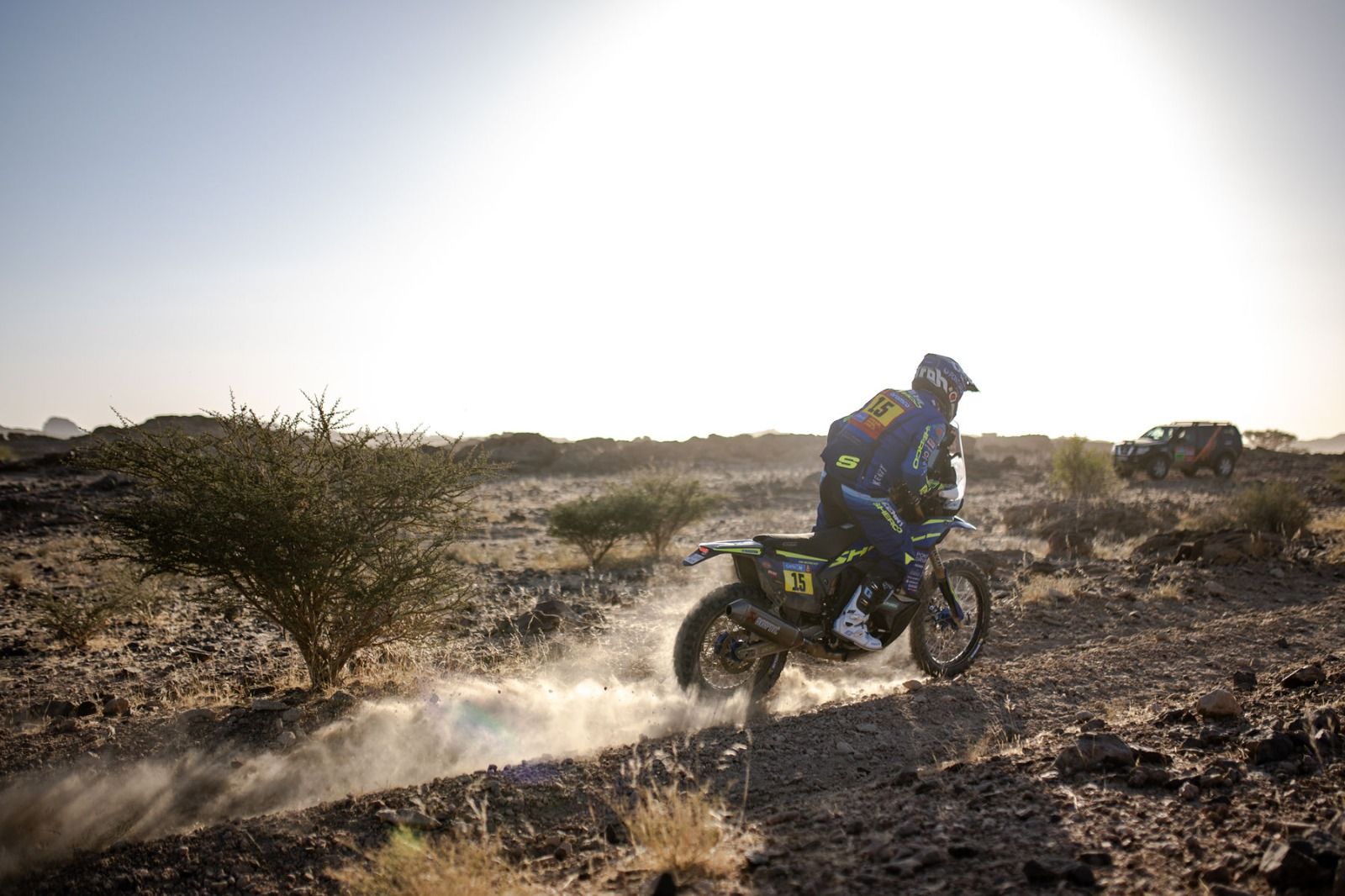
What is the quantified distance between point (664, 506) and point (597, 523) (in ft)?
5.61

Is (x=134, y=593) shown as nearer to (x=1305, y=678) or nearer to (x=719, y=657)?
(x=719, y=657)

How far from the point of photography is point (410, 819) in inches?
156

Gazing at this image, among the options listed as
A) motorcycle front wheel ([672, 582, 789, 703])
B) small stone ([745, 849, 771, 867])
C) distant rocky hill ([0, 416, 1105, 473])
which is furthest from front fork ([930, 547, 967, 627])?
distant rocky hill ([0, 416, 1105, 473])

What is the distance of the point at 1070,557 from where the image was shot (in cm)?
1313

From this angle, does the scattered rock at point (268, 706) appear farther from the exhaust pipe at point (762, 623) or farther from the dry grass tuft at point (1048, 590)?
the dry grass tuft at point (1048, 590)

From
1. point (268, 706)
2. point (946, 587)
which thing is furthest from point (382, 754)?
point (946, 587)

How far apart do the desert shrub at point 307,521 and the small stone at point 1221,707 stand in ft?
17.3

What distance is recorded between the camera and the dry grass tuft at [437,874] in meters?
Result: 3.06

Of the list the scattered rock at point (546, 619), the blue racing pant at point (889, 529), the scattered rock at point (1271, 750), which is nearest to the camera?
the scattered rock at point (1271, 750)

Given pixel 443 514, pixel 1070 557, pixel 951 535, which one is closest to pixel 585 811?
pixel 443 514

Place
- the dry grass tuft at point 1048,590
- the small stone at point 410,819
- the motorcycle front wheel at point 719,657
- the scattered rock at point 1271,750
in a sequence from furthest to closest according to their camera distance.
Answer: the dry grass tuft at point 1048,590
the motorcycle front wheel at point 719,657
the small stone at point 410,819
the scattered rock at point 1271,750

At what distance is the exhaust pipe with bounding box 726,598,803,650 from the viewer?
589 centimetres

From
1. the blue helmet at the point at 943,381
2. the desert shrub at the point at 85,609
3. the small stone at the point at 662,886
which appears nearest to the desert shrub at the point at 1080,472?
the blue helmet at the point at 943,381

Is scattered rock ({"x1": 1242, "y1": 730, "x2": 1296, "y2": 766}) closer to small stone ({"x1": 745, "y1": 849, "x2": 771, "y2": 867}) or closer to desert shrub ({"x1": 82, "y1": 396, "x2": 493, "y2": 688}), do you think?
small stone ({"x1": 745, "y1": 849, "x2": 771, "y2": 867})
